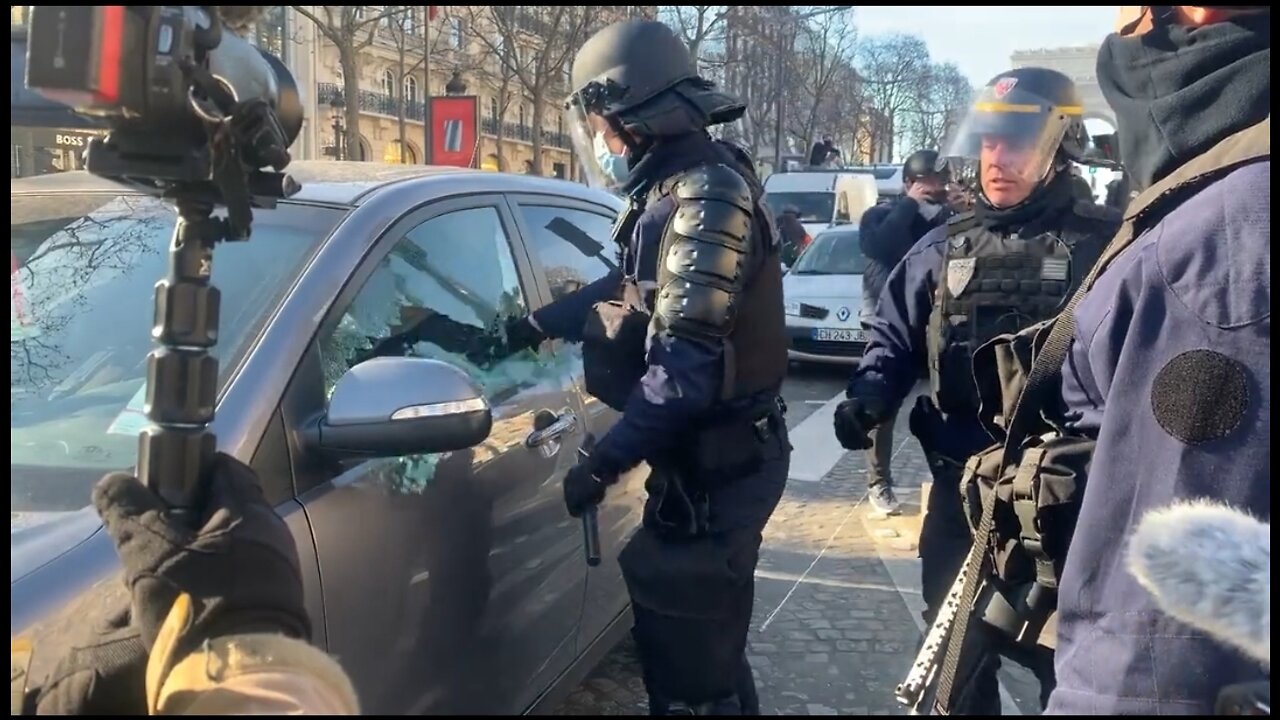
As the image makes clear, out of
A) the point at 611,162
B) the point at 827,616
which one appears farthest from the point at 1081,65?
the point at 827,616

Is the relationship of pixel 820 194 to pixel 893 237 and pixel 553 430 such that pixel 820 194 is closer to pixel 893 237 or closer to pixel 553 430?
→ pixel 893 237

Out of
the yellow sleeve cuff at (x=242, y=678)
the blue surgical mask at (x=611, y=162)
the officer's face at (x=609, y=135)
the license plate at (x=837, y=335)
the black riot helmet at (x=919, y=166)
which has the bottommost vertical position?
the license plate at (x=837, y=335)

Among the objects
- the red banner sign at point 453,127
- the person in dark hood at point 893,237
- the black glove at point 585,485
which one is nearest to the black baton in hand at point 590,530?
the black glove at point 585,485

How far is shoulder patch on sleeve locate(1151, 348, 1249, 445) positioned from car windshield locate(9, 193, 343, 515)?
1462mm

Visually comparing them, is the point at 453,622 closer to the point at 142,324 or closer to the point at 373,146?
the point at 142,324

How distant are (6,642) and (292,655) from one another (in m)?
0.53

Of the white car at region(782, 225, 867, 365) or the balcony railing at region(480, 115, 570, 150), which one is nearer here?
the white car at region(782, 225, 867, 365)

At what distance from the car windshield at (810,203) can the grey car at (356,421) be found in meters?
17.2

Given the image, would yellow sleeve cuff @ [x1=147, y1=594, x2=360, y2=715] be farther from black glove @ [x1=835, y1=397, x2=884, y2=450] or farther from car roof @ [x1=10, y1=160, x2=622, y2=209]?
black glove @ [x1=835, y1=397, x2=884, y2=450]

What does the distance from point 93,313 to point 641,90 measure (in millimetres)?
1434

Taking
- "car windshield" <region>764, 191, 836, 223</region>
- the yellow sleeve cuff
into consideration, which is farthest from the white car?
the yellow sleeve cuff

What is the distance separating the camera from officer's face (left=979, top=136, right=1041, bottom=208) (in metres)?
3.13

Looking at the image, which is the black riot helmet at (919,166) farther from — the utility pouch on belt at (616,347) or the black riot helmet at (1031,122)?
the utility pouch on belt at (616,347)

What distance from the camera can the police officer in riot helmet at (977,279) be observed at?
9.93 feet
